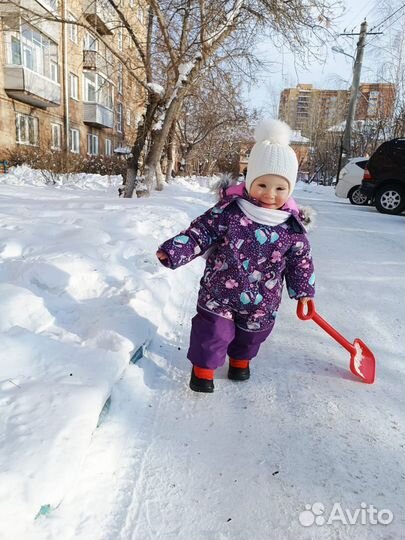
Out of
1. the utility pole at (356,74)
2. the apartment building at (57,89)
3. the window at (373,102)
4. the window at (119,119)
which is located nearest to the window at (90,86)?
the apartment building at (57,89)

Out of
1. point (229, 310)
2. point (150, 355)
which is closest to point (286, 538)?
point (229, 310)

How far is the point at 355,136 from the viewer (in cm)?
2620

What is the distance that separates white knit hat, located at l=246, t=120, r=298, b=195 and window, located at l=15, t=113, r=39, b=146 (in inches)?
668

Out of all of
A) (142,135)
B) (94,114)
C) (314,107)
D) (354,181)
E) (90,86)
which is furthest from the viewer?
(314,107)

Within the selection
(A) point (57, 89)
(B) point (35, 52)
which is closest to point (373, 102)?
(A) point (57, 89)

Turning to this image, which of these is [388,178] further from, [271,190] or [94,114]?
[94,114]

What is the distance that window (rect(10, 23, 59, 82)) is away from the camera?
608 inches

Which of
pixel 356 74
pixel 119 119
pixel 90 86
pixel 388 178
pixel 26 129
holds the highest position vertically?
pixel 356 74

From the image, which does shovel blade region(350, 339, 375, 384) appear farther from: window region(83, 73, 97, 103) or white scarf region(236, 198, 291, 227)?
window region(83, 73, 97, 103)

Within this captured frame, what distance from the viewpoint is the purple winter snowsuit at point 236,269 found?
1.88 m

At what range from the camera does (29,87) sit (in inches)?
604

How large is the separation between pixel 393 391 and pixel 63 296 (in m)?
1.92

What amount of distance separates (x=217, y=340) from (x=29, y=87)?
1676 cm

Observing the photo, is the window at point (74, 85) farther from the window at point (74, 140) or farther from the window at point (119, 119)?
the window at point (119, 119)
